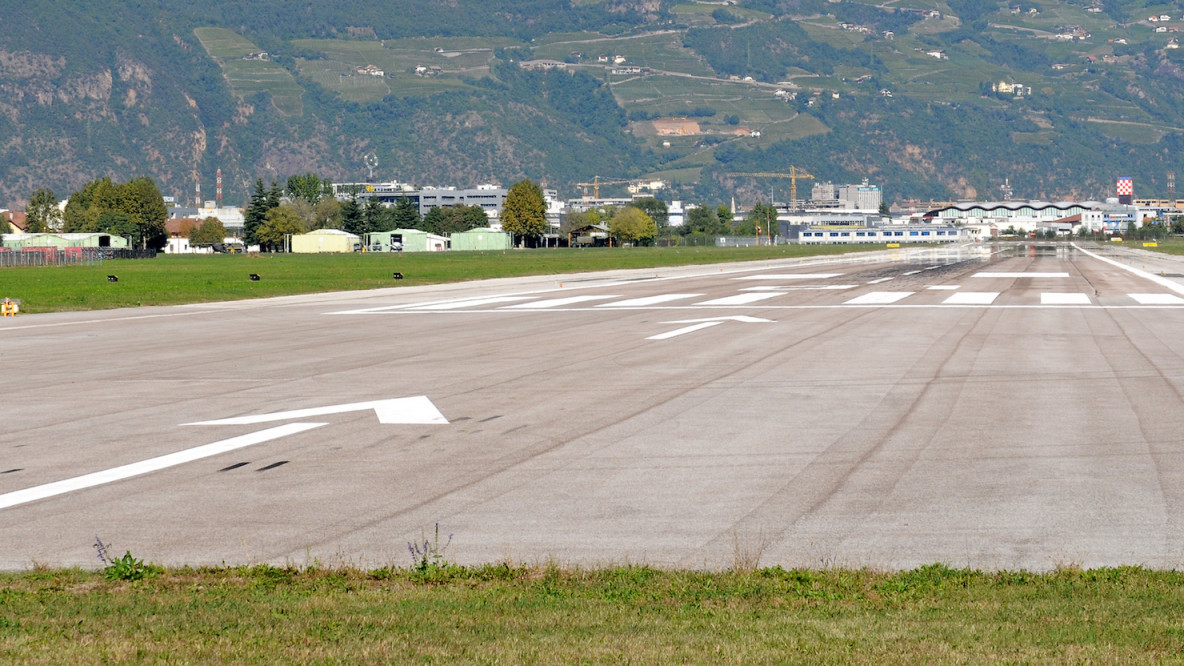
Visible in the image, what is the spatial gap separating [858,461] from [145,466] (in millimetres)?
6684

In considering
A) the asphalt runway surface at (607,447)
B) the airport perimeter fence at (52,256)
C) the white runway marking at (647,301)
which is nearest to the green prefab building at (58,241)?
the airport perimeter fence at (52,256)

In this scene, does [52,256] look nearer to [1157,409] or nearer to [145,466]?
[145,466]

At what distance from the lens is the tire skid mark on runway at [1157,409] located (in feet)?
32.6

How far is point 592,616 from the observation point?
7.08m

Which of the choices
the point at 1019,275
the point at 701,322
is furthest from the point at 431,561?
the point at 1019,275

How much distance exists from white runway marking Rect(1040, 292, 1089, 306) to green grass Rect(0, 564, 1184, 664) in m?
27.9

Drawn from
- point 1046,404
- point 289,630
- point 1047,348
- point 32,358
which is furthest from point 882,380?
point 32,358

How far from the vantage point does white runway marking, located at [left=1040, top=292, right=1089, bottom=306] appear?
3409 centimetres

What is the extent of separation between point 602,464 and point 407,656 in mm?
5366

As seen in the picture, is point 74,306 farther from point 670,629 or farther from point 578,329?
point 670,629

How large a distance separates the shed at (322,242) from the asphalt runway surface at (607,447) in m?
168

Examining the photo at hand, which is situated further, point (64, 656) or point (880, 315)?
point (880, 315)

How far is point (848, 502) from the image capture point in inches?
395

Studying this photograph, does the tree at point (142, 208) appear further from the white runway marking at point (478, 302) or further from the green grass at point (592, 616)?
the green grass at point (592, 616)
